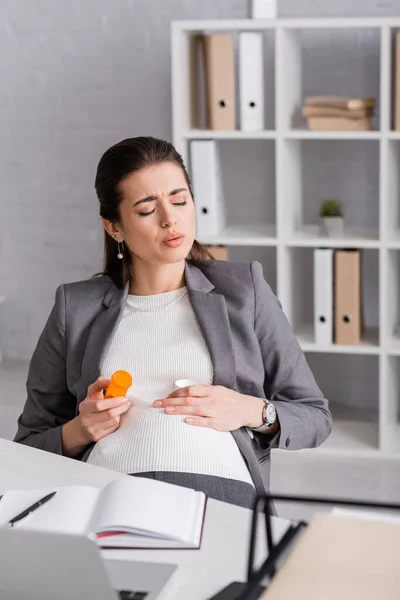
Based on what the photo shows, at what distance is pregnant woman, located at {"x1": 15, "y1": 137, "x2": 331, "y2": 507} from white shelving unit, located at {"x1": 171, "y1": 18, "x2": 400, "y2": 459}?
131 cm

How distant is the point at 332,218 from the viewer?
3223mm

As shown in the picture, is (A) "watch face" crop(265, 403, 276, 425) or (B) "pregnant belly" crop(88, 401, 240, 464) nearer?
(B) "pregnant belly" crop(88, 401, 240, 464)

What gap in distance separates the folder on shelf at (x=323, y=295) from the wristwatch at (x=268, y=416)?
1.47 m

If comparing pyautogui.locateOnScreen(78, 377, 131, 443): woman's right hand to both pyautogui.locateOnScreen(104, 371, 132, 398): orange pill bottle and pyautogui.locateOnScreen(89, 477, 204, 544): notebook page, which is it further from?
pyautogui.locateOnScreen(89, 477, 204, 544): notebook page

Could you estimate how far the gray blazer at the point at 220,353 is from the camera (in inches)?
69.6

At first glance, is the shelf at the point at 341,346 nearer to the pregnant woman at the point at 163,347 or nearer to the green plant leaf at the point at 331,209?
the green plant leaf at the point at 331,209

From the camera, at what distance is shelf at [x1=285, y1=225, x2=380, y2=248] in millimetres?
3121

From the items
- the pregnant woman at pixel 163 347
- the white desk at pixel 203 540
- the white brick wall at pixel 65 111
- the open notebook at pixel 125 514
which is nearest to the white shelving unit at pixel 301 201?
the white brick wall at pixel 65 111

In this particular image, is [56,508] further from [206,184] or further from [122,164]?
[206,184]

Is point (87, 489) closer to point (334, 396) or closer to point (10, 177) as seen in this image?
point (334, 396)

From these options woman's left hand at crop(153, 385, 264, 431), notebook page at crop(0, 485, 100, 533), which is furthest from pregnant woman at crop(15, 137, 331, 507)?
notebook page at crop(0, 485, 100, 533)

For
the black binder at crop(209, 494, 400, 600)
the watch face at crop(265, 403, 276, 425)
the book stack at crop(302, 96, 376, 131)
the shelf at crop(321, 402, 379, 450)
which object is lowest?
the shelf at crop(321, 402, 379, 450)

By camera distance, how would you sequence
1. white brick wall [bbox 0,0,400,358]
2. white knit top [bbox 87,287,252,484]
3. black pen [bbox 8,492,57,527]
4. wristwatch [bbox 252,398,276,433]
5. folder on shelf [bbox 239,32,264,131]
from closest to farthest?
black pen [bbox 8,492,57,527]
white knit top [bbox 87,287,252,484]
wristwatch [bbox 252,398,276,433]
folder on shelf [bbox 239,32,264,131]
white brick wall [bbox 0,0,400,358]

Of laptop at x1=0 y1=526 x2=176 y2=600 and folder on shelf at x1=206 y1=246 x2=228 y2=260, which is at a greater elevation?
laptop at x1=0 y1=526 x2=176 y2=600
